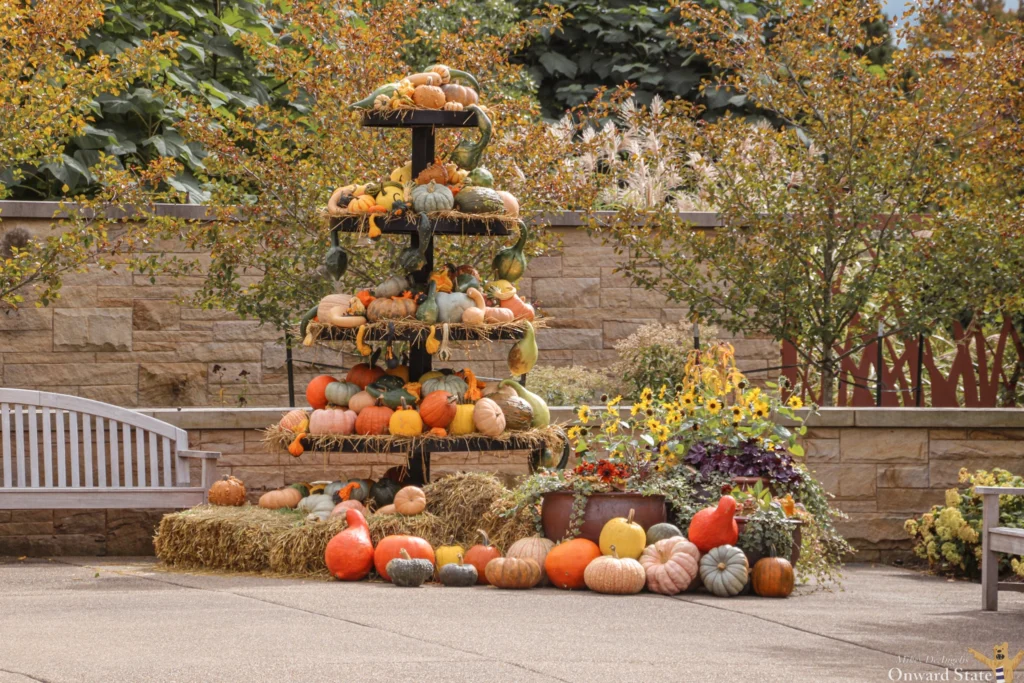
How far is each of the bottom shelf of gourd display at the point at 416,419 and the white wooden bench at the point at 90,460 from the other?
3.12 feet

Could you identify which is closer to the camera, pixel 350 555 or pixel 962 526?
pixel 350 555

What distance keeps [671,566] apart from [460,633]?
1604mm

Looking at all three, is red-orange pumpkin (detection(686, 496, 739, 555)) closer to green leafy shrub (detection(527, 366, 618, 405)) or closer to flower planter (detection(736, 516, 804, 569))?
flower planter (detection(736, 516, 804, 569))

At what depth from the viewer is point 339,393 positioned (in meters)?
8.03

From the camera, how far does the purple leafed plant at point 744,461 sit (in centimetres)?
772

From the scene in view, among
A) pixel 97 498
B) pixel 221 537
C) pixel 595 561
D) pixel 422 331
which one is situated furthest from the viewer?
pixel 97 498

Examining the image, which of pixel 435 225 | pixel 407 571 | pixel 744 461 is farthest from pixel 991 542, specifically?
pixel 435 225

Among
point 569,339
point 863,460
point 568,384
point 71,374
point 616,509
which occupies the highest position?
point 569,339

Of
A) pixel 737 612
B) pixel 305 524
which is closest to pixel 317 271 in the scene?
pixel 305 524

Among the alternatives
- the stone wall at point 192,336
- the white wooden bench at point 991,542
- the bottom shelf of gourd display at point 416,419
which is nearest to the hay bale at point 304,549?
the bottom shelf of gourd display at point 416,419

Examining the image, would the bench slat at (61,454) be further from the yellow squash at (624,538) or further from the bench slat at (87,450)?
the yellow squash at (624,538)

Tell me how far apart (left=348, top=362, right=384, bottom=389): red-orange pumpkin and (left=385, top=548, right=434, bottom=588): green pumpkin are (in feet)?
4.40

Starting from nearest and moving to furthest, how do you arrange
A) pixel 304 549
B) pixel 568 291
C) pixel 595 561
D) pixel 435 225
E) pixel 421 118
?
pixel 595 561 → pixel 304 549 → pixel 435 225 → pixel 421 118 → pixel 568 291

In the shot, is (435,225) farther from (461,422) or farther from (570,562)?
(570,562)
